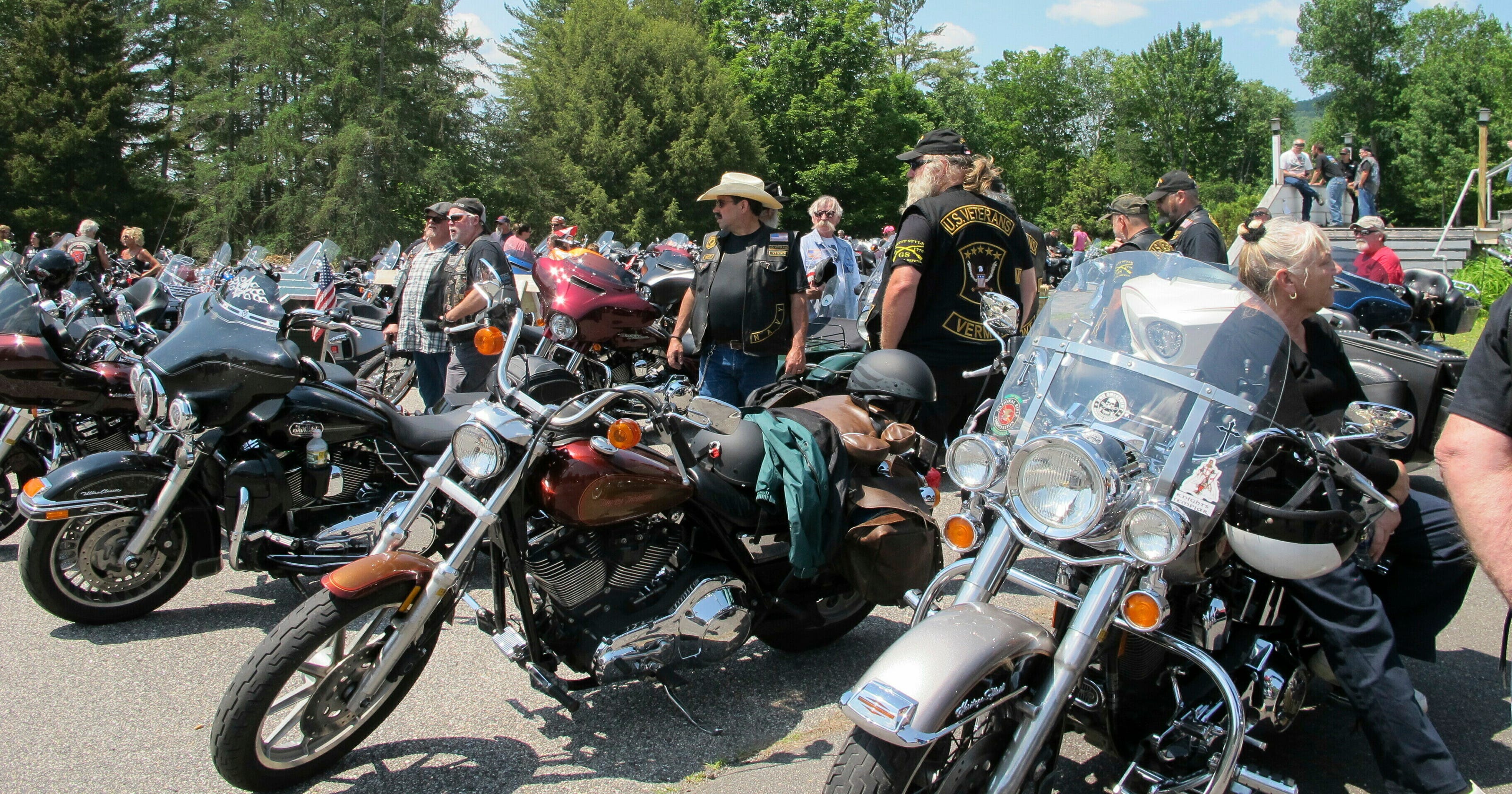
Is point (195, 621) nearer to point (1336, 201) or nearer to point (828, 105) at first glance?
point (1336, 201)

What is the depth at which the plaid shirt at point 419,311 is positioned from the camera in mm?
5977

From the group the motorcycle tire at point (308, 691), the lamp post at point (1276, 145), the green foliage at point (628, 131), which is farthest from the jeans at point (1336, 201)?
the green foliage at point (628, 131)

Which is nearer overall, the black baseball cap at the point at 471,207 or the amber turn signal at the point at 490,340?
the amber turn signal at the point at 490,340

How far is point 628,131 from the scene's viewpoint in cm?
4169

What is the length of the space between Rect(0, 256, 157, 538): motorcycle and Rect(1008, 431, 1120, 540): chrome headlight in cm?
Answer: 377

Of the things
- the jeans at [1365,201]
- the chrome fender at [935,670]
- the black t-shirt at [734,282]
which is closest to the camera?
the chrome fender at [935,670]

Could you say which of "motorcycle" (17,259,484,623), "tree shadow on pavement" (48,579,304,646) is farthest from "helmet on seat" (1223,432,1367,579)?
"tree shadow on pavement" (48,579,304,646)

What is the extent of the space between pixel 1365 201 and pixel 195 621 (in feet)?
66.0

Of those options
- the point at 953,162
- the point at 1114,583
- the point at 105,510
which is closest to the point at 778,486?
the point at 1114,583

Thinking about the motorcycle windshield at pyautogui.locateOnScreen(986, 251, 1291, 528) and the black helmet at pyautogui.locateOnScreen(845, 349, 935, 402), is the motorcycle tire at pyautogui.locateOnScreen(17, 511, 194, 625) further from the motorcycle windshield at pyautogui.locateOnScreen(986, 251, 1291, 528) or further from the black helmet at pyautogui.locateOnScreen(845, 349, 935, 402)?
the motorcycle windshield at pyautogui.locateOnScreen(986, 251, 1291, 528)

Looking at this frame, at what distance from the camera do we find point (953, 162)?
167 inches

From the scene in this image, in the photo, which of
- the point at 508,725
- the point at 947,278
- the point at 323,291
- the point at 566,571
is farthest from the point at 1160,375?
the point at 323,291

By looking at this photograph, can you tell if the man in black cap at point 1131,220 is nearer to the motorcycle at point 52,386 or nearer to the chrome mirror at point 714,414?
the chrome mirror at point 714,414

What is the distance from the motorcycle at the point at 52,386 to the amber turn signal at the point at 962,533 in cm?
Answer: 358
